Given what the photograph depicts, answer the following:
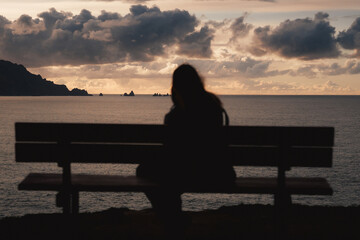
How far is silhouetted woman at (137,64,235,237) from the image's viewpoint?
15.5 ft

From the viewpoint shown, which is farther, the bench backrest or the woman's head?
the bench backrest

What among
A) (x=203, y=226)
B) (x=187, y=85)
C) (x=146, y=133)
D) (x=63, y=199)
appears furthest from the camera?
(x=203, y=226)

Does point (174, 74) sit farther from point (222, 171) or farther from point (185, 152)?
point (222, 171)

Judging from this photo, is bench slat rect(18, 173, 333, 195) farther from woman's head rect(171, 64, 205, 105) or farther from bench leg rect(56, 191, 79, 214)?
woman's head rect(171, 64, 205, 105)

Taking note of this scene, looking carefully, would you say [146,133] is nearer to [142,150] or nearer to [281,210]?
[142,150]

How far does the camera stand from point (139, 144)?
4.96m

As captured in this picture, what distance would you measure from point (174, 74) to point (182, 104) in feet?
1.13

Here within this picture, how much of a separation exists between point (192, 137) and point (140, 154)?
66 cm

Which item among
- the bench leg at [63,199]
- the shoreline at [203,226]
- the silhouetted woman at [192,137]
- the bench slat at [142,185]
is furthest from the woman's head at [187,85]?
the shoreline at [203,226]

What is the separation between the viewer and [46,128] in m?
4.94

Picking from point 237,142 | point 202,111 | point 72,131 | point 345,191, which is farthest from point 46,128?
point 345,191

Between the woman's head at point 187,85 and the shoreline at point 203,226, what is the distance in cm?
201

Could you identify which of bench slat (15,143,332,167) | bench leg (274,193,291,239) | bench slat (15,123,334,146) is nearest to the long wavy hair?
bench slat (15,123,334,146)

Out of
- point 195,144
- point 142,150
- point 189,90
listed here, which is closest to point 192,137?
point 195,144
